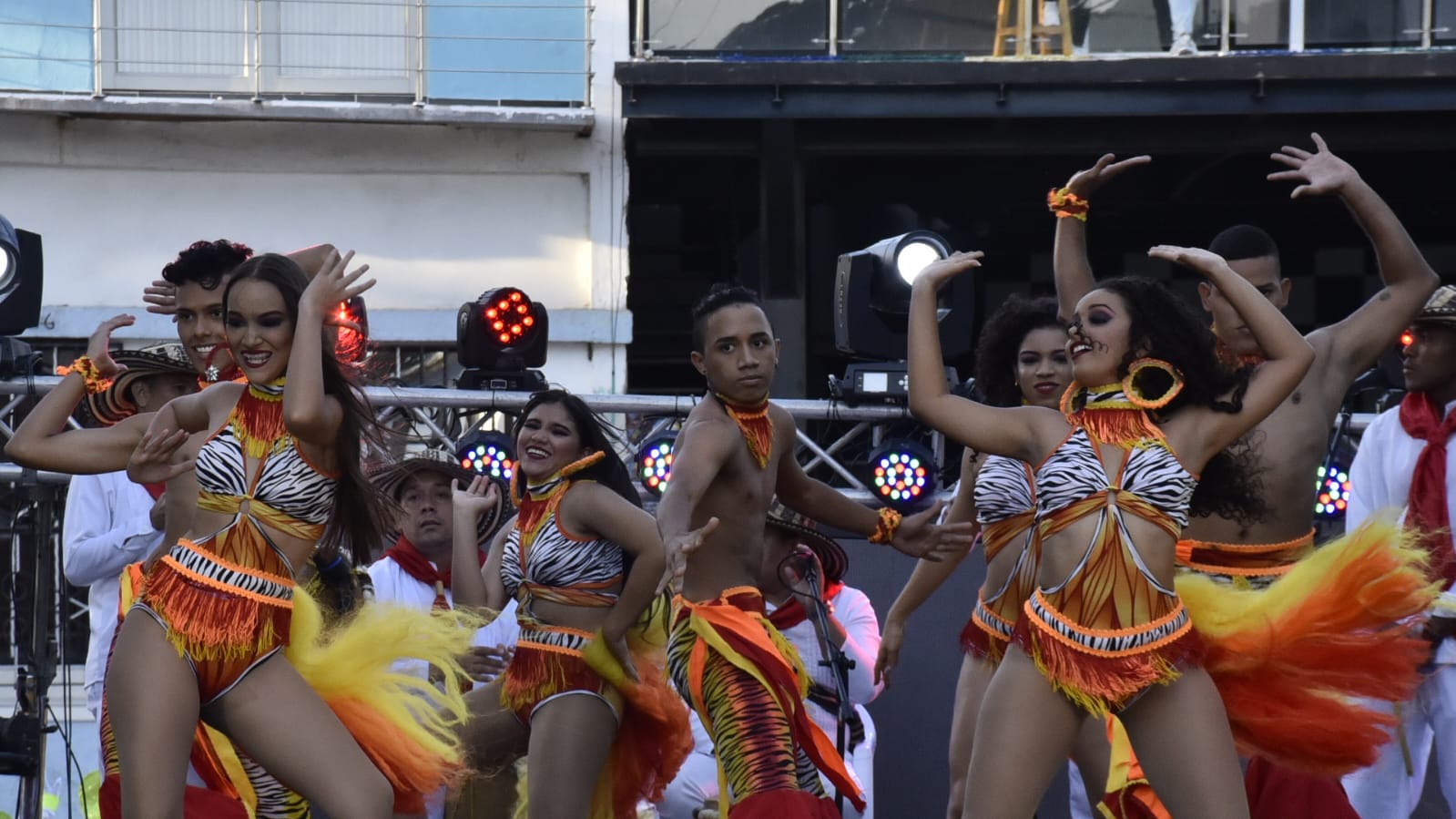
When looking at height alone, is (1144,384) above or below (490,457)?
above

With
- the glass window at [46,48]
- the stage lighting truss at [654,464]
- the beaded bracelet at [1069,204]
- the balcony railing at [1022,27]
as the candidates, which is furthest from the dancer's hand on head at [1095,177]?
the glass window at [46,48]

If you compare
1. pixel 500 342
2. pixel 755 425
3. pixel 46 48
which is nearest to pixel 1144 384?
pixel 755 425

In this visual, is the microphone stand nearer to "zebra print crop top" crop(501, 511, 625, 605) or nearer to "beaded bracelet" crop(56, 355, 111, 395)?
"zebra print crop top" crop(501, 511, 625, 605)

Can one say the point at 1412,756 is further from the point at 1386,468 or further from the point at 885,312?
the point at 885,312

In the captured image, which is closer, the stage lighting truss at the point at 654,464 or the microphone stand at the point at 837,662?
the microphone stand at the point at 837,662

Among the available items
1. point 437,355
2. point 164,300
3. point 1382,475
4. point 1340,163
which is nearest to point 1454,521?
point 1382,475

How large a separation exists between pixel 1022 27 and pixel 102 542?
8160 millimetres

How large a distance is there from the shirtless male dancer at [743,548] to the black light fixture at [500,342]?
7.40ft

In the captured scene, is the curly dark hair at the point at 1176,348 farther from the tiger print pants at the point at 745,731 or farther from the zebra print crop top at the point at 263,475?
the zebra print crop top at the point at 263,475

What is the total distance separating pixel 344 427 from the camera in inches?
212

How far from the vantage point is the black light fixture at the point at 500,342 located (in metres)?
9.01

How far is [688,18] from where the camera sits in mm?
13266

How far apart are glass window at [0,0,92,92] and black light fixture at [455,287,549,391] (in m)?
5.71

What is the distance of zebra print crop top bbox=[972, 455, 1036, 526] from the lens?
6.52m
